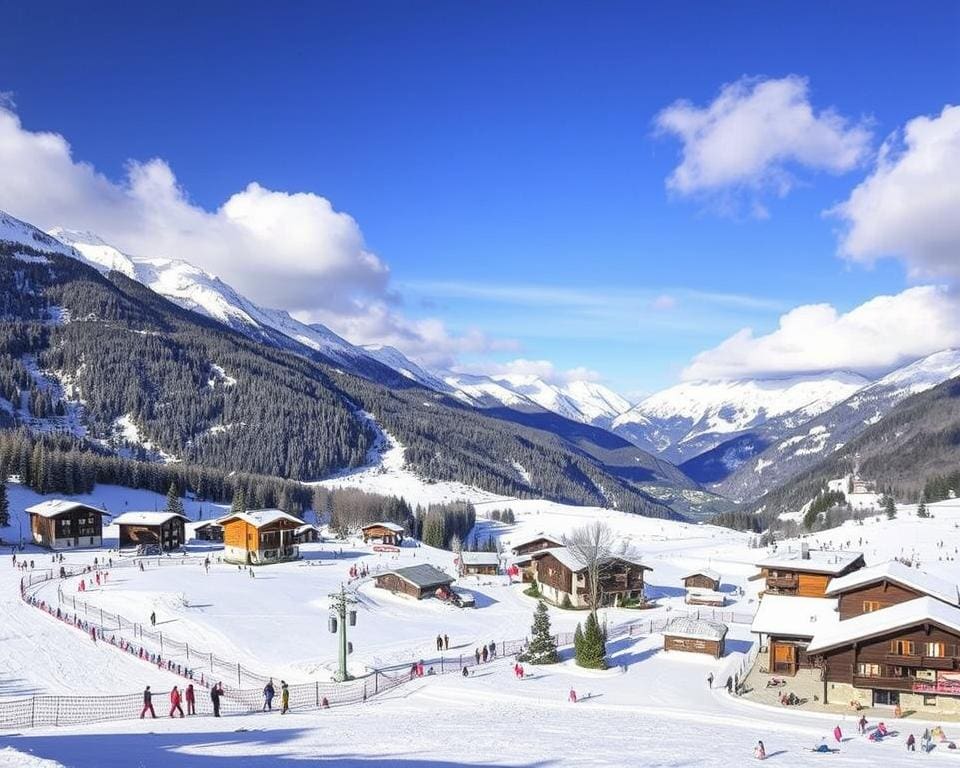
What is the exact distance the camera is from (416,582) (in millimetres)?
72875

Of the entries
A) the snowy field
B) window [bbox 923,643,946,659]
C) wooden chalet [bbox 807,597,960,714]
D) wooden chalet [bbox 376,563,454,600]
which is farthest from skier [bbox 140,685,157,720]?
window [bbox 923,643,946,659]

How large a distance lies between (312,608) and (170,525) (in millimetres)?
44022

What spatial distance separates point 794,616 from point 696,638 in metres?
7.04

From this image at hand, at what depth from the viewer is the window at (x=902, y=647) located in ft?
147

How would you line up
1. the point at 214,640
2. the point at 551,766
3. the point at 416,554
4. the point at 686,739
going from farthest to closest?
1. the point at 416,554
2. the point at 214,640
3. the point at 686,739
4. the point at 551,766

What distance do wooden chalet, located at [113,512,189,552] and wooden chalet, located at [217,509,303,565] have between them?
9794 millimetres

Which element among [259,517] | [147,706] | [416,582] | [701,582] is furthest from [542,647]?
[259,517]

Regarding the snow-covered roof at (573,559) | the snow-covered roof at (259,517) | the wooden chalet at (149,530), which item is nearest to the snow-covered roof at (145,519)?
the wooden chalet at (149,530)

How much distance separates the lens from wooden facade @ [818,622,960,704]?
43.8 m

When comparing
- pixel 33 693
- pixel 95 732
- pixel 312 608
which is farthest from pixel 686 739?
pixel 312 608

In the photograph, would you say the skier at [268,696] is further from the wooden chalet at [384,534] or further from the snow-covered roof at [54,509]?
the wooden chalet at [384,534]

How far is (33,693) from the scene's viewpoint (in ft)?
126

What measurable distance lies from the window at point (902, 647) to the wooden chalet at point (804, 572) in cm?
2654

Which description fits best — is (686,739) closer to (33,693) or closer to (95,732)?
(95,732)
